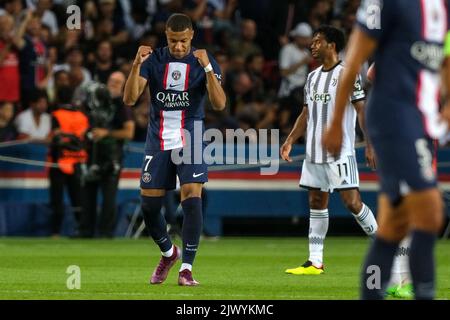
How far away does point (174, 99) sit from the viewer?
10.9m

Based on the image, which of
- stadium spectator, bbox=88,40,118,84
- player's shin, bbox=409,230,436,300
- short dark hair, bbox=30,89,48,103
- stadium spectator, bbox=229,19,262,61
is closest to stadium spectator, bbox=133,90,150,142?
stadium spectator, bbox=88,40,118,84

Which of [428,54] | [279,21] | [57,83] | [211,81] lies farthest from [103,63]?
[428,54]

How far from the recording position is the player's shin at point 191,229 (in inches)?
419

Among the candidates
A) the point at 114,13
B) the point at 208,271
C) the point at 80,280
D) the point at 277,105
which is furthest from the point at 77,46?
the point at 80,280

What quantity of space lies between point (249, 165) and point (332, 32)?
7285 millimetres

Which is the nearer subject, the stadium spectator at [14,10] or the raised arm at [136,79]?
the raised arm at [136,79]

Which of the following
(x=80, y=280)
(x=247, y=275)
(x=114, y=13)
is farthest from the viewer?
(x=114, y=13)

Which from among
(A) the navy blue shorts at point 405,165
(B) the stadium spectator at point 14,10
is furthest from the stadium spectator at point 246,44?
(A) the navy blue shorts at point 405,165

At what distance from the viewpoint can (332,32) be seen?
12391 mm

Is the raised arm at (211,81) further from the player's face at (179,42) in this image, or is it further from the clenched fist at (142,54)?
the clenched fist at (142,54)

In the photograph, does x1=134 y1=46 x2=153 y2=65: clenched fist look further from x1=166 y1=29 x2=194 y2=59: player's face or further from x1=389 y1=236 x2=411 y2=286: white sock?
x1=389 y1=236 x2=411 y2=286: white sock

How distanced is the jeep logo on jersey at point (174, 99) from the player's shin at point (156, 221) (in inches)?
32.7

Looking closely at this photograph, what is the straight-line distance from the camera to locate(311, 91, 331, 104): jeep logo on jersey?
12.4m

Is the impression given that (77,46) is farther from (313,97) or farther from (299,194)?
(313,97)
